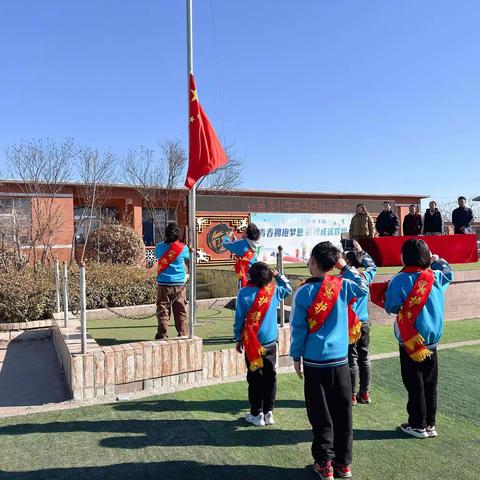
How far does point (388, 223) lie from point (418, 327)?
9.74m

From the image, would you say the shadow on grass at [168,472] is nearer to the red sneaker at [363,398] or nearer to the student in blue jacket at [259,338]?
the student in blue jacket at [259,338]

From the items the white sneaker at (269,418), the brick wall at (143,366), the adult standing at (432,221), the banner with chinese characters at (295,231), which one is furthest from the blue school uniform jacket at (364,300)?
the banner with chinese characters at (295,231)

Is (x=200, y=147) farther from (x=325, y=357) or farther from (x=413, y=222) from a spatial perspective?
(x=413, y=222)

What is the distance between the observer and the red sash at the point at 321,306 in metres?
3.13

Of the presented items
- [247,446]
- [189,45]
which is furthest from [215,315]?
[247,446]

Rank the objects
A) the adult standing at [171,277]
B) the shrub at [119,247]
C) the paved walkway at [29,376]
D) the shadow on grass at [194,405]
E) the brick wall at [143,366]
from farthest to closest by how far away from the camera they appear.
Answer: the shrub at [119,247] < the adult standing at [171,277] < the paved walkway at [29,376] < the brick wall at [143,366] < the shadow on grass at [194,405]

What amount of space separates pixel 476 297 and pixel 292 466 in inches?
338

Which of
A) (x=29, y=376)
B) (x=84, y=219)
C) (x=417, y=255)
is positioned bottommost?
(x=29, y=376)

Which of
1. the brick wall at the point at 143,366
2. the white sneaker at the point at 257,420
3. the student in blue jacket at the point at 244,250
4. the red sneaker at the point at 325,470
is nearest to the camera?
the red sneaker at the point at 325,470

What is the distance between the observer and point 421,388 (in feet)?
12.3

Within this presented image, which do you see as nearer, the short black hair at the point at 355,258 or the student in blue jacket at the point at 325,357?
the student in blue jacket at the point at 325,357

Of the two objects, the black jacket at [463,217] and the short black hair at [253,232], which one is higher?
the black jacket at [463,217]

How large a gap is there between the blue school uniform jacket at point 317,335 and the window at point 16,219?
492 inches

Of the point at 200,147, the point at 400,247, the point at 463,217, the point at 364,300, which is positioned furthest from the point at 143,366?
the point at 463,217
